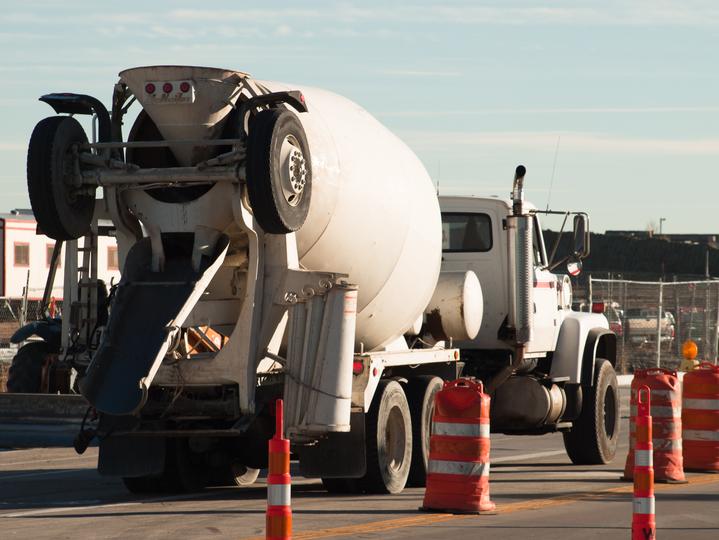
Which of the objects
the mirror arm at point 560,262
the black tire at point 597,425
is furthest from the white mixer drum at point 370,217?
the black tire at point 597,425

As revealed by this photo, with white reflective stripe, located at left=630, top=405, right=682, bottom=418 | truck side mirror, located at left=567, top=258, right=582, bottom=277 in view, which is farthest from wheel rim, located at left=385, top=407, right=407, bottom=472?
truck side mirror, located at left=567, top=258, right=582, bottom=277

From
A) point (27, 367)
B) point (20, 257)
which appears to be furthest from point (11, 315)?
point (27, 367)

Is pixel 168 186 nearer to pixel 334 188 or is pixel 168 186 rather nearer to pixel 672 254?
pixel 334 188

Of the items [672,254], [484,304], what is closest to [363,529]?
[484,304]

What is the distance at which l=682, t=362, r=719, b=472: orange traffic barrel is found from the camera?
17.5 meters

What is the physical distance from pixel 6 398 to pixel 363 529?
32.1 ft

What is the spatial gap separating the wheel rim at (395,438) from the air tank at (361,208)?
2.58ft

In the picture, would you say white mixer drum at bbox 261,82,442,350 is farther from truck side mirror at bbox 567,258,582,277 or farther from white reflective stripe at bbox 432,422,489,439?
truck side mirror at bbox 567,258,582,277

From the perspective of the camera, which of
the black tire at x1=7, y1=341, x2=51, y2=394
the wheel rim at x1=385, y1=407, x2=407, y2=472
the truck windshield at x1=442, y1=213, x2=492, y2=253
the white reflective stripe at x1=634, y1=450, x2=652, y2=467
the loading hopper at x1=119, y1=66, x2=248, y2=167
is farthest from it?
the black tire at x1=7, y1=341, x2=51, y2=394

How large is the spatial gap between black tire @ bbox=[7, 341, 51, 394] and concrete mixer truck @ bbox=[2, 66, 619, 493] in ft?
24.7

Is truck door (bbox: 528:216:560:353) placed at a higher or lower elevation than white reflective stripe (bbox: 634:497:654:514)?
higher

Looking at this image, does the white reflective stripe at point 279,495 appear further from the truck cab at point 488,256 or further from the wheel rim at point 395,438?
the truck cab at point 488,256

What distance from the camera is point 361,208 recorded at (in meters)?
14.7

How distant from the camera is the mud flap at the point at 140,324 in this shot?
43.1 ft
